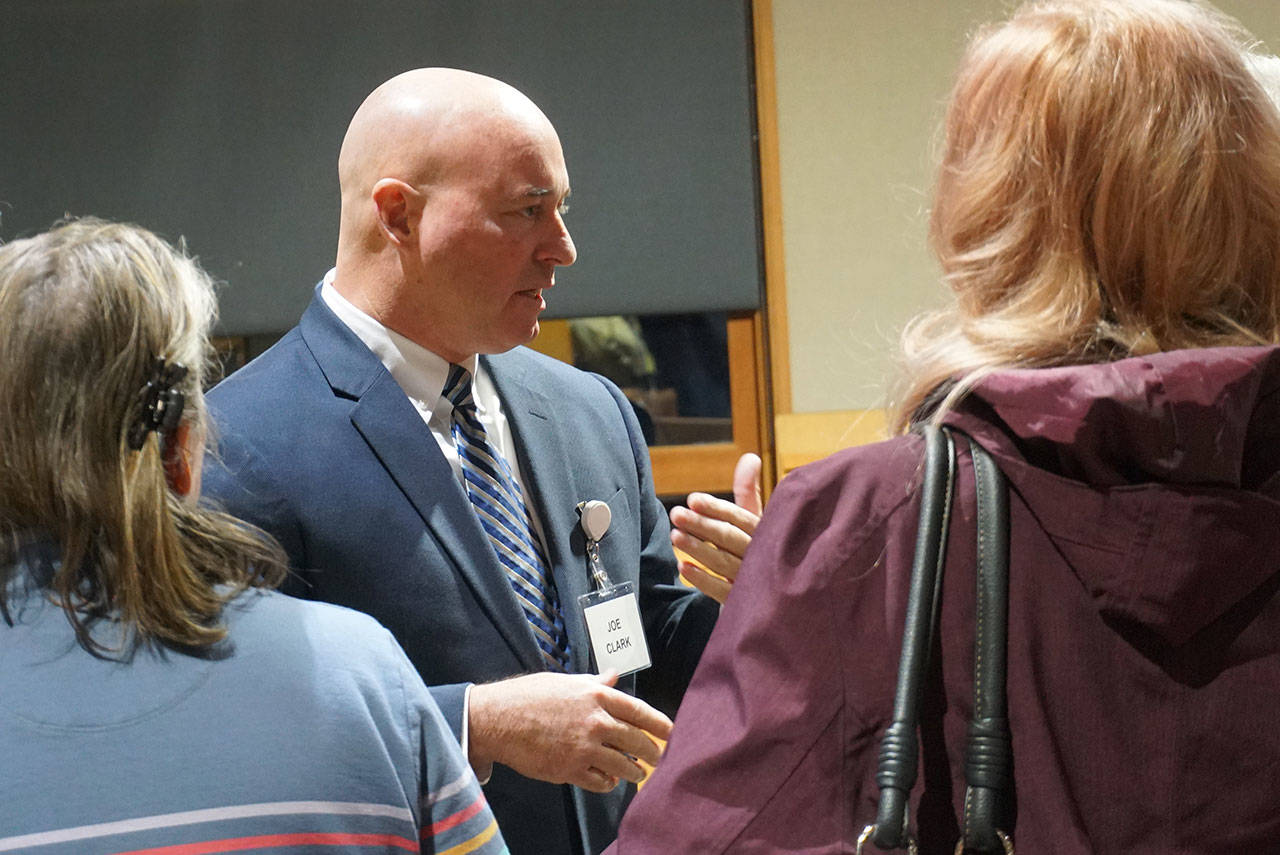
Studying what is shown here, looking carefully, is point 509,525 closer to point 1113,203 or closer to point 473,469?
point 473,469

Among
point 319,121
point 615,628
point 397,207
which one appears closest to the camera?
point 615,628

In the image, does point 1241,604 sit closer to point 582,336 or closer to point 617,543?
point 617,543

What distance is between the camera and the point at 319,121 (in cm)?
410

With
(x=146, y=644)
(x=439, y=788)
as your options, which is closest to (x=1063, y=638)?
(x=439, y=788)

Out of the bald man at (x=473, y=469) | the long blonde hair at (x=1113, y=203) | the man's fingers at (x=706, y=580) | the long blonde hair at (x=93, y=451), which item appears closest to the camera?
the long blonde hair at (x=1113, y=203)

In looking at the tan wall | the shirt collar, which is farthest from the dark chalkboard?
the shirt collar

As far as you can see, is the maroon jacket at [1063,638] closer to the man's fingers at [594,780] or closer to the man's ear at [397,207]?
the man's fingers at [594,780]

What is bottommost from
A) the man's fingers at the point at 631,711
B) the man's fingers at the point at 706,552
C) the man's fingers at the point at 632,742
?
the man's fingers at the point at 632,742

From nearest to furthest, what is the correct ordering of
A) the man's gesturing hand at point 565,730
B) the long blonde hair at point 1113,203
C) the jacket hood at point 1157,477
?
the jacket hood at point 1157,477
the long blonde hair at point 1113,203
the man's gesturing hand at point 565,730

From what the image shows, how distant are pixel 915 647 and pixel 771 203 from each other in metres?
3.42

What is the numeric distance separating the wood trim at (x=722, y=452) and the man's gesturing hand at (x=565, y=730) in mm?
2617

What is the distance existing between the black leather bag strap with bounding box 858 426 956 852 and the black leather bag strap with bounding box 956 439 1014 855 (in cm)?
3

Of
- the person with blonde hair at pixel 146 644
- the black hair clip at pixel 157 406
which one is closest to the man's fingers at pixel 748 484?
the person with blonde hair at pixel 146 644

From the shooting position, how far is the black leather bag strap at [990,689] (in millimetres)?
797
